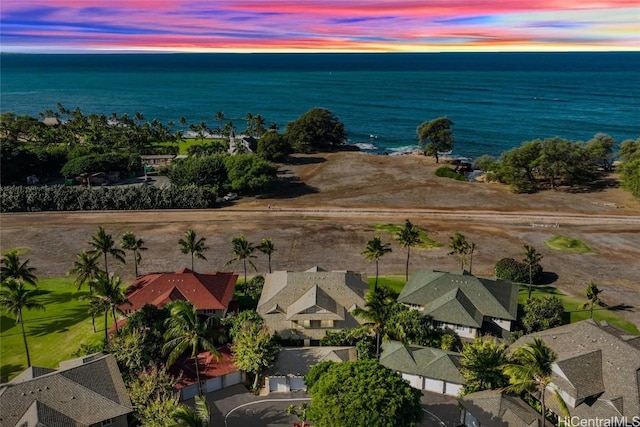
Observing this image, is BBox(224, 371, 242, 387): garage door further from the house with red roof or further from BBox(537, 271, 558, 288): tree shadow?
BBox(537, 271, 558, 288): tree shadow

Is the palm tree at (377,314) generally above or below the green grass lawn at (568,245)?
above

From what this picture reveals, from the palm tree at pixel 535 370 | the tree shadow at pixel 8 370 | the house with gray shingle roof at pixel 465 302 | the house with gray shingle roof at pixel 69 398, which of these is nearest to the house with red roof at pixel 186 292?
the tree shadow at pixel 8 370

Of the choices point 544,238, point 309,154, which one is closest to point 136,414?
point 544,238

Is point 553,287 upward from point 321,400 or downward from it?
downward

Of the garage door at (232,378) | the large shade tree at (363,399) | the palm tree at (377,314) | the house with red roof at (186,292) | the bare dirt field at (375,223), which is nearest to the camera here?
the large shade tree at (363,399)

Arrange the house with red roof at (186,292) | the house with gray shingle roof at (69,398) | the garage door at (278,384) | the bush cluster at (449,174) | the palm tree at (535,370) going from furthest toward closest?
the bush cluster at (449,174), the house with red roof at (186,292), the garage door at (278,384), the house with gray shingle roof at (69,398), the palm tree at (535,370)

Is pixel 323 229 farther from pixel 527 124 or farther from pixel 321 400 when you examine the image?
pixel 527 124

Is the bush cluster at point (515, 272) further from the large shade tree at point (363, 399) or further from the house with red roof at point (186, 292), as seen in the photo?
the house with red roof at point (186, 292)
